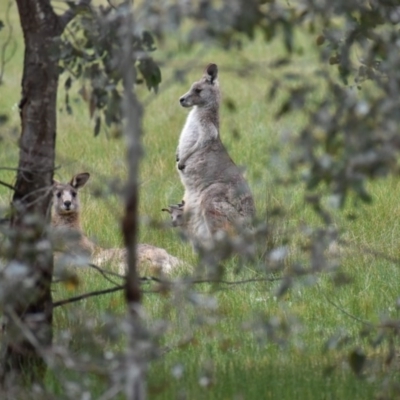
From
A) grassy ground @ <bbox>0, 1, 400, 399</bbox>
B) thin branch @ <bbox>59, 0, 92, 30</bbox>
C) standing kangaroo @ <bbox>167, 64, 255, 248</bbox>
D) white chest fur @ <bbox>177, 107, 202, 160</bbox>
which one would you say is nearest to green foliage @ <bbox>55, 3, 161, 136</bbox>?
thin branch @ <bbox>59, 0, 92, 30</bbox>

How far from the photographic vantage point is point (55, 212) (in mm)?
10469

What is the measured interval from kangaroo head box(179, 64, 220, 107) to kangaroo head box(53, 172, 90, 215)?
189 cm

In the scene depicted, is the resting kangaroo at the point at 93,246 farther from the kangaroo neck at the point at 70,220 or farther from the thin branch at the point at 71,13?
the thin branch at the point at 71,13

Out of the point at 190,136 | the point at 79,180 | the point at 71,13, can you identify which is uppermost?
the point at 190,136

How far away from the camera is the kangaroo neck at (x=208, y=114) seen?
11.4 meters

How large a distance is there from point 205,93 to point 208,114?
0.71 feet

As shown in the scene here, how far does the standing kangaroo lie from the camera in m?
9.96

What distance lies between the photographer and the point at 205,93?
1143cm

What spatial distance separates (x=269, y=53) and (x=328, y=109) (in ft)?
56.8

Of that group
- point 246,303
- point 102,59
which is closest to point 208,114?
point 246,303

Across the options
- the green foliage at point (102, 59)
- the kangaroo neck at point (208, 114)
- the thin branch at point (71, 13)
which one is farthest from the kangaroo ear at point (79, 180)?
the green foliage at point (102, 59)

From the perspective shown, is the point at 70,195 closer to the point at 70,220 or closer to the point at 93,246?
the point at 70,220

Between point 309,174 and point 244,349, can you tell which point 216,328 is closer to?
point 244,349

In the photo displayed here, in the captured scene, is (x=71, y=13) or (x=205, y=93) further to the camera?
(x=205, y=93)
